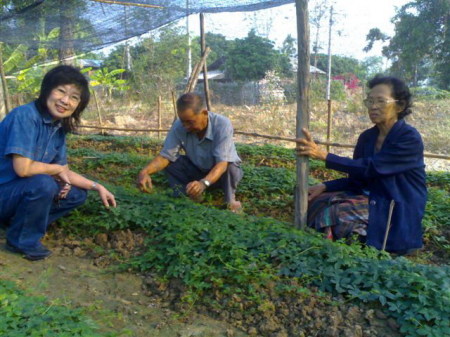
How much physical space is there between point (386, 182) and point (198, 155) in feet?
5.92

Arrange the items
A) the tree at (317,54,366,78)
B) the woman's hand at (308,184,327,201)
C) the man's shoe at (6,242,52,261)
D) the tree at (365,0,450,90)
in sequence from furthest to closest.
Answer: the tree at (317,54,366,78) → the tree at (365,0,450,90) → the woman's hand at (308,184,327,201) → the man's shoe at (6,242,52,261)

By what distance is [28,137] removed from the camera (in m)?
2.93

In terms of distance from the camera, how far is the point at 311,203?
3779 mm

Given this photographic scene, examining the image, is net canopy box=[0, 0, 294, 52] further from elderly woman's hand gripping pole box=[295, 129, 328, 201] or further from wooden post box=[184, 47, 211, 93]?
elderly woman's hand gripping pole box=[295, 129, 328, 201]

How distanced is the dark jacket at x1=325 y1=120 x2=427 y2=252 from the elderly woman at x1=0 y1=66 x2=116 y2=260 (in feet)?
6.17

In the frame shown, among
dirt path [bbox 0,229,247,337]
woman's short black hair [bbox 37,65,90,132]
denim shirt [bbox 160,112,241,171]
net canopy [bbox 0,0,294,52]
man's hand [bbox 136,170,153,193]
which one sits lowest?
dirt path [bbox 0,229,247,337]

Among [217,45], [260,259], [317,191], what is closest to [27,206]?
[260,259]

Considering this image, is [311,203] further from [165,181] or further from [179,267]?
[165,181]

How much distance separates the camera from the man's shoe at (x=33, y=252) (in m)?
3.04

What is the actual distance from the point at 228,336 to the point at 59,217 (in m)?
1.83

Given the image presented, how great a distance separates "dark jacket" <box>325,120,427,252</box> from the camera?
3.23 m

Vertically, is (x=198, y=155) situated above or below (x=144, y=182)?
above

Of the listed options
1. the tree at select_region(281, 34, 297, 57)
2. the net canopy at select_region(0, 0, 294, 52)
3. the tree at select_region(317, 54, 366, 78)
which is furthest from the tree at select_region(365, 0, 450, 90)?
the net canopy at select_region(0, 0, 294, 52)

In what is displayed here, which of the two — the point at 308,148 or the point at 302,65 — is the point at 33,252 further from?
the point at 302,65
